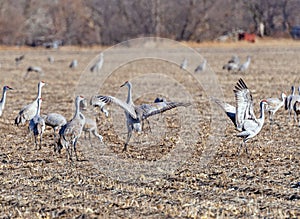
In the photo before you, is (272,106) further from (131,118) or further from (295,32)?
(295,32)

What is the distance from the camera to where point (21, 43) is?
5494cm

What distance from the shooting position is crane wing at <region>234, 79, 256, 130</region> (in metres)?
9.11

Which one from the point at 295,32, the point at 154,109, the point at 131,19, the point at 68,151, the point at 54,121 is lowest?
the point at 68,151

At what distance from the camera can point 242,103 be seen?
9.30m

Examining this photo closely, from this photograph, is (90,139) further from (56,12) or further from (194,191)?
(56,12)

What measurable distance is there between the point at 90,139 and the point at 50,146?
2.34 ft

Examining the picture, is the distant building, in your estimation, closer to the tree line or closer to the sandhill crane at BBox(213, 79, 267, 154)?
the tree line

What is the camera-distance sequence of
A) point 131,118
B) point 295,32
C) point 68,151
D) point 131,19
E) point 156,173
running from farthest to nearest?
point 131,19 < point 295,32 < point 131,118 < point 68,151 < point 156,173

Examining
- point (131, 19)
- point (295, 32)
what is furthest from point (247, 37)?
point (131, 19)

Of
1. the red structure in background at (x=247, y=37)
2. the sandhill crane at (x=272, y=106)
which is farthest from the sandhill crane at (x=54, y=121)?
the red structure in background at (x=247, y=37)

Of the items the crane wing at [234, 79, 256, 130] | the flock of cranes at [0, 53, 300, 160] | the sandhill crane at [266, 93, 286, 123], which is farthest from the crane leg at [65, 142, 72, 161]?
the sandhill crane at [266, 93, 286, 123]

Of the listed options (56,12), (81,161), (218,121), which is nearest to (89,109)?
(218,121)

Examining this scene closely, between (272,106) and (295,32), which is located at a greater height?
(295,32)

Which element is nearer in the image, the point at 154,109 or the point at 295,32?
the point at 154,109
